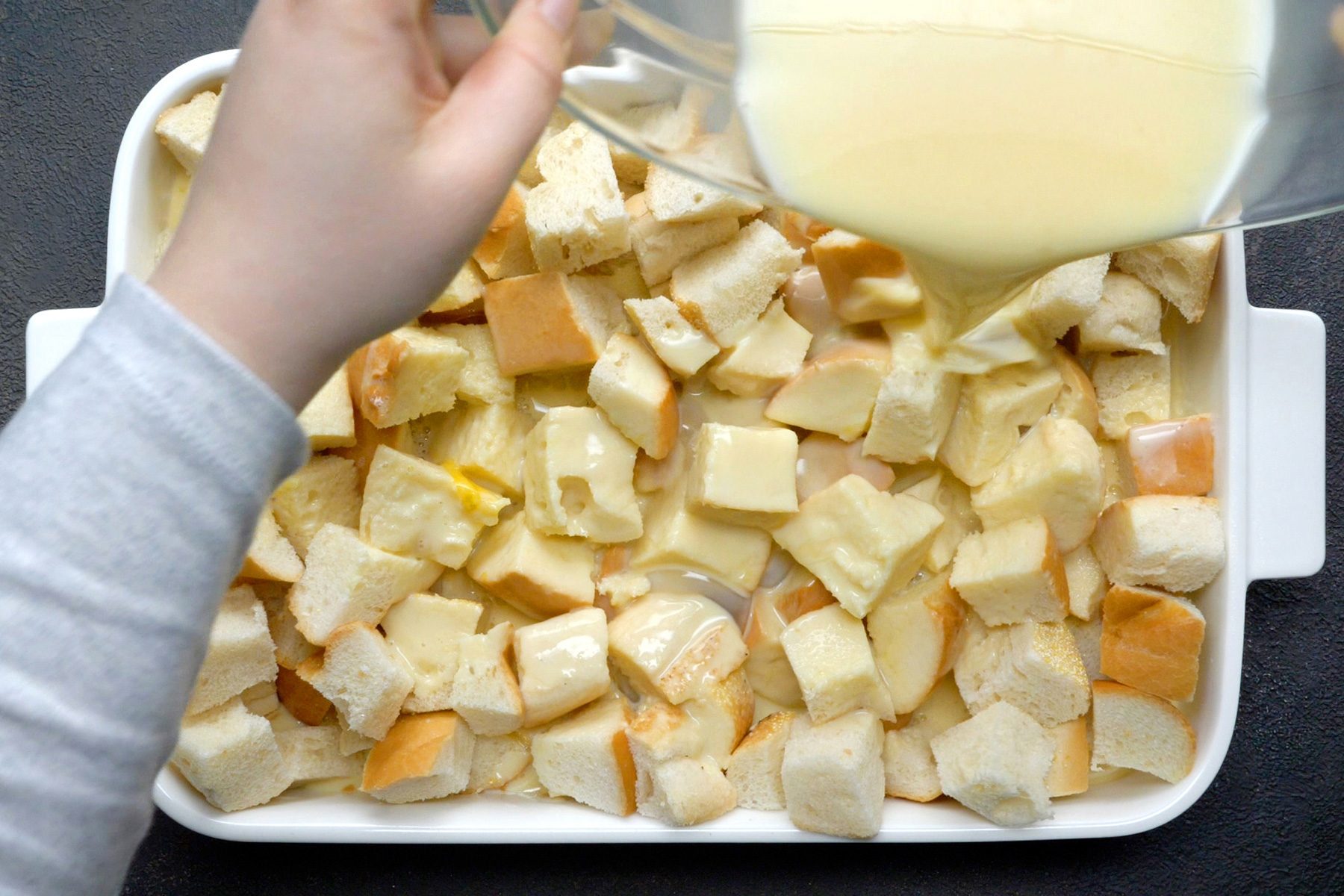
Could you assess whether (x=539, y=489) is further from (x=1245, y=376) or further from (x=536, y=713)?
(x=1245, y=376)

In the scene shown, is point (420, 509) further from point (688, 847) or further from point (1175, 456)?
point (1175, 456)

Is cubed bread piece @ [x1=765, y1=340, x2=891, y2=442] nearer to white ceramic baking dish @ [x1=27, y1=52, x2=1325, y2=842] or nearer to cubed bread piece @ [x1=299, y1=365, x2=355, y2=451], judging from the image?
white ceramic baking dish @ [x1=27, y1=52, x2=1325, y2=842]

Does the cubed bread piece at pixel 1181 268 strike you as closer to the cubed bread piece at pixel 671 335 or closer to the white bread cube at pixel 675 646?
the cubed bread piece at pixel 671 335

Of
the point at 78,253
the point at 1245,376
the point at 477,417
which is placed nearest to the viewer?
the point at 1245,376

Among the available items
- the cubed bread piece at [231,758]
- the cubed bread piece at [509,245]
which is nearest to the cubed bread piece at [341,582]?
the cubed bread piece at [231,758]

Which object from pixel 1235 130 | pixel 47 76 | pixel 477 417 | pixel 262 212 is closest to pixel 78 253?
pixel 47 76

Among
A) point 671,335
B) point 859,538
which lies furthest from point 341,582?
point 859,538
